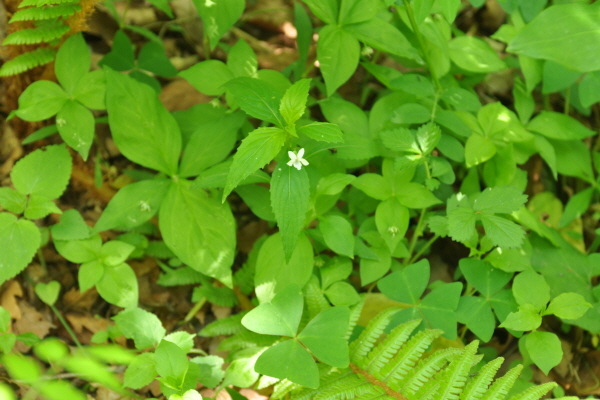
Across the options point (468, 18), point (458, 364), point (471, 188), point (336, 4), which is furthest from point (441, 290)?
point (468, 18)

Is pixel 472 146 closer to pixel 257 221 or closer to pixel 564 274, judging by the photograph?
pixel 564 274

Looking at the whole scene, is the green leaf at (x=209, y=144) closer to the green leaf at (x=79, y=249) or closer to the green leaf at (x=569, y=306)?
the green leaf at (x=79, y=249)

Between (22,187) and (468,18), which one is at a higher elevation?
(468,18)

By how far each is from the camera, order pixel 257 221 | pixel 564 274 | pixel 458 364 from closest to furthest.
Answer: pixel 458 364
pixel 564 274
pixel 257 221

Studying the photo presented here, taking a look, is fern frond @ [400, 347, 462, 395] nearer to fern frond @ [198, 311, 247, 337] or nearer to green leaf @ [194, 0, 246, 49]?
fern frond @ [198, 311, 247, 337]

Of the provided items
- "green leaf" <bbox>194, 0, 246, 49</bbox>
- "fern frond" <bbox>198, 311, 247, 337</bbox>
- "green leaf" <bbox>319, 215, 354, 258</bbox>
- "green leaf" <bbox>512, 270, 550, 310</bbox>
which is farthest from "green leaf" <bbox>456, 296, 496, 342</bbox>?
"green leaf" <bbox>194, 0, 246, 49</bbox>

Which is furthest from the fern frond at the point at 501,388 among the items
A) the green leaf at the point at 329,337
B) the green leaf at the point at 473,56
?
the green leaf at the point at 473,56
